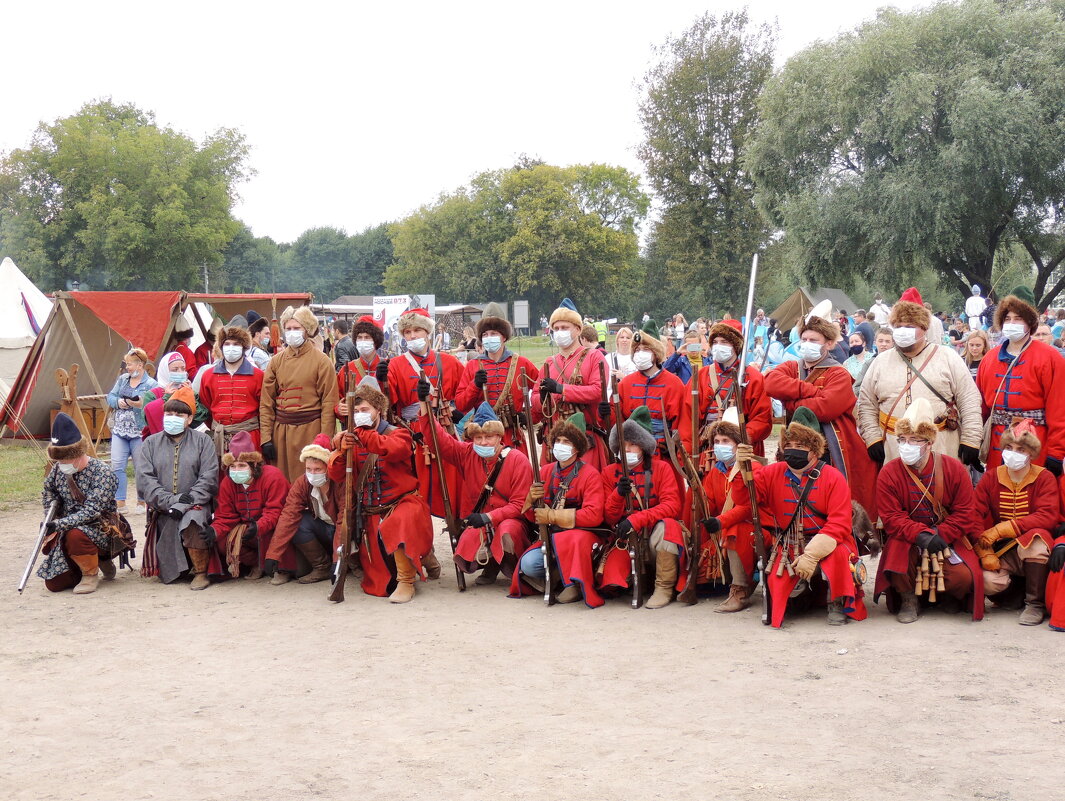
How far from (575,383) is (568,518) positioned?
99 cm

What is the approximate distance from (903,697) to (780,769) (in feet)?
3.29

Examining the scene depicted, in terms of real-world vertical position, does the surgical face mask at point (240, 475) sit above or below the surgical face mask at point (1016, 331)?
below

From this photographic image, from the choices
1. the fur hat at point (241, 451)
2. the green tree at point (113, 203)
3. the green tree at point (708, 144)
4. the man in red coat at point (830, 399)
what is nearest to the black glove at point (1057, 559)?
the man in red coat at point (830, 399)

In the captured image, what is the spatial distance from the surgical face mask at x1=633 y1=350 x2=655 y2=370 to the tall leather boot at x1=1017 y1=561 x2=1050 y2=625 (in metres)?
2.41

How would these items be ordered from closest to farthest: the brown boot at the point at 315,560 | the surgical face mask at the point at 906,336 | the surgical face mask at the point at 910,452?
the surgical face mask at the point at 910,452
the surgical face mask at the point at 906,336
the brown boot at the point at 315,560

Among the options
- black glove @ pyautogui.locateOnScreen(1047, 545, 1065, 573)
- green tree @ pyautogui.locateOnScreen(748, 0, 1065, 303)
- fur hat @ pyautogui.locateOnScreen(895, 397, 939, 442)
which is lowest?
black glove @ pyautogui.locateOnScreen(1047, 545, 1065, 573)

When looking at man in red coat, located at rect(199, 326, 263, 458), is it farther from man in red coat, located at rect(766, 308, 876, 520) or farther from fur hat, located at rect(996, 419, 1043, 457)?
fur hat, located at rect(996, 419, 1043, 457)

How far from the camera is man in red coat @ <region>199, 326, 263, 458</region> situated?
24.8 ft

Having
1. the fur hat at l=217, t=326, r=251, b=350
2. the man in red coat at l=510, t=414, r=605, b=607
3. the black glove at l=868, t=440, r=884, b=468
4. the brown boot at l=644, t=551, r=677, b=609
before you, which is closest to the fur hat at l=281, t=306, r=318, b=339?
the fur hat at l=217, t=326, r=251, b=350

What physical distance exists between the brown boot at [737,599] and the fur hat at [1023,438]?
1632 millimetres

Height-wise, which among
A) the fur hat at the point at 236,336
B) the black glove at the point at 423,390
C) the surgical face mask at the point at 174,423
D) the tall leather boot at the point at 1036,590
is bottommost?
the tall leather boot at the point at 1036,590

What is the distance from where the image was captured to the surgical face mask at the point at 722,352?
251 inches

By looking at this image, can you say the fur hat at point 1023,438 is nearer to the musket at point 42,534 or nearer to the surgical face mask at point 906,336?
the surgical face mask at point 906,336

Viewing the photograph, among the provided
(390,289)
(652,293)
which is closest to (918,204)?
(652,293)
